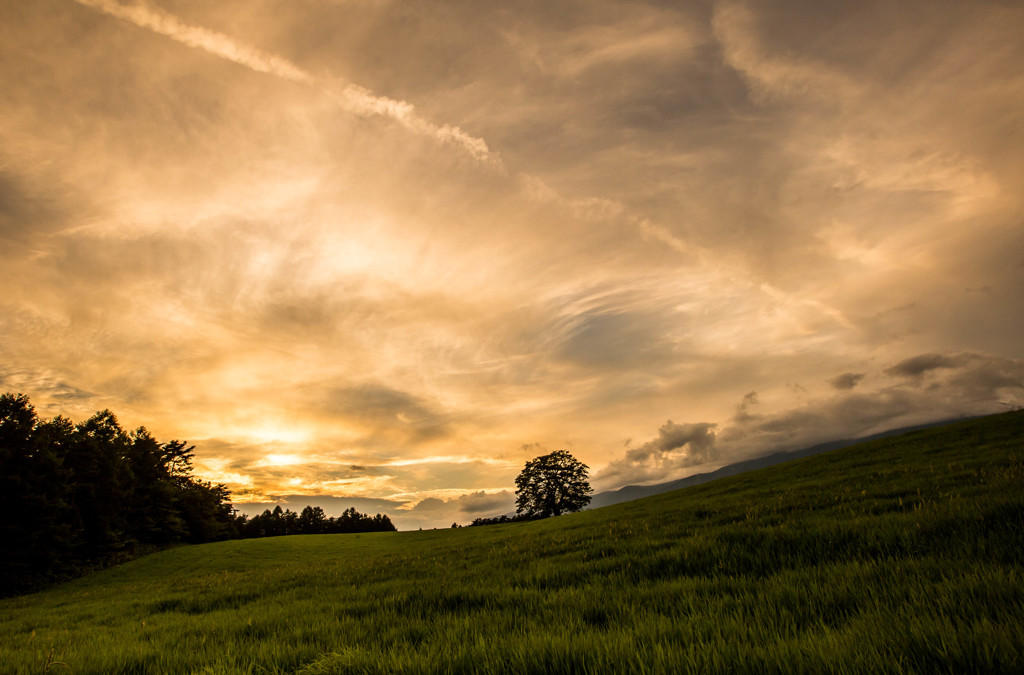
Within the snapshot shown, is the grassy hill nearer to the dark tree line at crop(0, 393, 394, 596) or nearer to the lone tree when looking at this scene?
the dark tree line at crop(0, 393, 394, 596)

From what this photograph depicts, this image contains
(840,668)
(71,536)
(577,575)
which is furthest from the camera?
(71,536)

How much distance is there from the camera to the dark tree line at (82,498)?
43188mm

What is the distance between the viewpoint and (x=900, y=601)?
3.56 metres

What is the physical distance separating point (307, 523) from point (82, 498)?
3593 inches

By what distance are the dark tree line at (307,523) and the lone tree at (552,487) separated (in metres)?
44.1

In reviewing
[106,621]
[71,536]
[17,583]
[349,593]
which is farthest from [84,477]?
[349,593]

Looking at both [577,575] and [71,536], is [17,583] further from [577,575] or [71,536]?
[577,575]

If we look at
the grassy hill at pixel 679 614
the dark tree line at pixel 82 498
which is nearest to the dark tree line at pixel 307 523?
the dark tree line at pixel 82 498

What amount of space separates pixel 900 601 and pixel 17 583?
67.0 metres

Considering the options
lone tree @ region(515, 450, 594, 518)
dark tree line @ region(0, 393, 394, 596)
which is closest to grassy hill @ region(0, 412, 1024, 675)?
dark tree line @ region(0, 393, 394, 596)

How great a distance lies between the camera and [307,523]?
13738cm

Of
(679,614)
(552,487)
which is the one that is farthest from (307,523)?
(679,614)

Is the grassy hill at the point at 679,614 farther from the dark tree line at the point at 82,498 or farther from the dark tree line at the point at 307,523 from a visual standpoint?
the dark tree line at the point at 307,523

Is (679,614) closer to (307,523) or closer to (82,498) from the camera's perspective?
(82,498)
